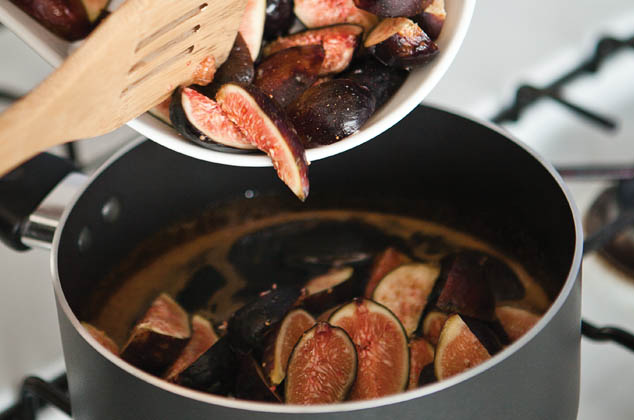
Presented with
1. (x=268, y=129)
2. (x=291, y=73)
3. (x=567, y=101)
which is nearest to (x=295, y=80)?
(x=291, y=73)

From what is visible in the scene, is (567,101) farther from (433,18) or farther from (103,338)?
(103,338)

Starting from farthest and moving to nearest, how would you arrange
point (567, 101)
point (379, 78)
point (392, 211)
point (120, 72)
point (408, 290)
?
1. point (567, 101)
2. point (392, 211)
3. point (408, 290)
4. point (379, 78)
5. point (120, 72)

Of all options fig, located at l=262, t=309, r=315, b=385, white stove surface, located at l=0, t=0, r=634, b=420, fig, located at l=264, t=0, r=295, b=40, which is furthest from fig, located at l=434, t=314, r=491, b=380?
fig, located at l=264, t=0, r=295, b=40

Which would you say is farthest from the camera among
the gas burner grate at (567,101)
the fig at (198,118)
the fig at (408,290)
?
the gas burner grate at (567,101)

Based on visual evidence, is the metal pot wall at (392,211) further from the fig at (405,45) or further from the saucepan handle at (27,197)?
the fig at (405,45)

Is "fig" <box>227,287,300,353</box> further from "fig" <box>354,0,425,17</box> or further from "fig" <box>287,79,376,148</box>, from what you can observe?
"fig" <box>354,0,425,17</box>

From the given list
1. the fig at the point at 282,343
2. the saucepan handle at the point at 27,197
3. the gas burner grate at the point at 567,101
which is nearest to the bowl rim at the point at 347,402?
the saucepan handle at the point at 27,197
